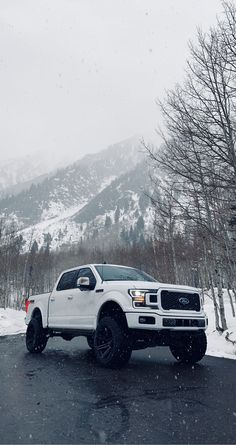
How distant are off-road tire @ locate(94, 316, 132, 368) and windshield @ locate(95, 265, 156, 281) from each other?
3.95 feet

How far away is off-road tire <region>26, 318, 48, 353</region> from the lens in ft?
29.5

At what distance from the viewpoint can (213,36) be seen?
953 centimetres

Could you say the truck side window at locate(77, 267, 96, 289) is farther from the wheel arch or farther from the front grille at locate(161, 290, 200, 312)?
the front grille at locate(161, 290, 200, 312)

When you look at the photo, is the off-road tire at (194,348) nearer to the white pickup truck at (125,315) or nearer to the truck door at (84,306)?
the white pickup truck at (125,315)

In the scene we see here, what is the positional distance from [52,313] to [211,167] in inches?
222

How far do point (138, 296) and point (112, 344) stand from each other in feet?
3.11

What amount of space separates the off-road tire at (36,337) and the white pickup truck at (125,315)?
0.08 metres

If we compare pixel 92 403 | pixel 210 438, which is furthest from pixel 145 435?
pixel 92 403

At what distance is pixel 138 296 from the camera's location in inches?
257

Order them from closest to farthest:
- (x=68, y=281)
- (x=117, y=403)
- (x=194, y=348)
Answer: (x=117, y=403) → (x=194, y=348) → (x=68, y=281)

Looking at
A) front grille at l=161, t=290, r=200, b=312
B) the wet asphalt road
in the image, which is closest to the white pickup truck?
front grille at l=161, t=290, r=200, b=312

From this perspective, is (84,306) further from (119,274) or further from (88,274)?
(119,274)

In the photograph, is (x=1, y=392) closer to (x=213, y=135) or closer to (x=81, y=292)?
(x=81, y=292)

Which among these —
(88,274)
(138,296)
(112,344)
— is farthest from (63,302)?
(138,296)
